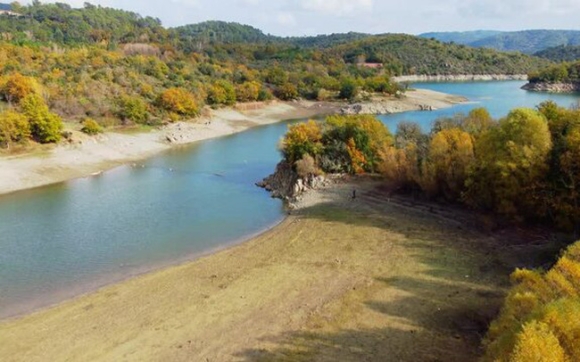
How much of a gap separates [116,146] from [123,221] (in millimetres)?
24025

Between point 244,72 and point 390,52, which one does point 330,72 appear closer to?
point 244,72

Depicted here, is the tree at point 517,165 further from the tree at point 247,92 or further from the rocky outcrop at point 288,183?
the tree at point 247,92

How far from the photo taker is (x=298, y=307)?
63.7ft

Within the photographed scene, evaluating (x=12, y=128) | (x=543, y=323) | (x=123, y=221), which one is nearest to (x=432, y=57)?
(x=12, y=128)

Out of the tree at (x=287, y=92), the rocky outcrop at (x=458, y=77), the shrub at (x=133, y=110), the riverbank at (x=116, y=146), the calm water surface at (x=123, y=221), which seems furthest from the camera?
the rocky outcrop at (x=458, y=77)

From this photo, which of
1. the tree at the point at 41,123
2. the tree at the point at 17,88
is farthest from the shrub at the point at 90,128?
the tree at the point at 17,88

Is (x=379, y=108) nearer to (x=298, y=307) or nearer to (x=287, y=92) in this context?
(x=287, y=92)

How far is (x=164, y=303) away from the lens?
66.2 feet

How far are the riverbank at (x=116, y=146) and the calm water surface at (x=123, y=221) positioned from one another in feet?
6.90

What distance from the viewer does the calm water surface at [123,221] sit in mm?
24188

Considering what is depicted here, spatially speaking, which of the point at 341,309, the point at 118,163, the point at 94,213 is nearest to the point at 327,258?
the point at 341,309

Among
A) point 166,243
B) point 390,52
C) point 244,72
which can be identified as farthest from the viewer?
point 390,52

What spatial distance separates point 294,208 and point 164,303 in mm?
14843

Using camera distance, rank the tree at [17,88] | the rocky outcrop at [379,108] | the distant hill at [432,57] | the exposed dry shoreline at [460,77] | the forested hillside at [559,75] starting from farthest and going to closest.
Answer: the distant hill at [432,57]
the exposed dry shoreline at [460,77]
the forested hillside at [559,75]
the rocky outcrop at [379,108]
the tree at [17,88]
